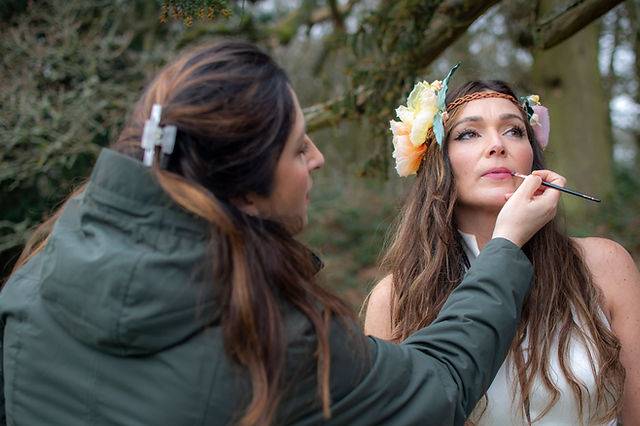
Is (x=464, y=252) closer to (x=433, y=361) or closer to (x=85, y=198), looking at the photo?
(x=433, y=361)

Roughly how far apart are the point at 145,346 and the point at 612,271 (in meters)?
1.68

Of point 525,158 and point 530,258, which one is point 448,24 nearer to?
point 525,158

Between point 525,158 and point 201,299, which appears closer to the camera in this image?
point 201,299

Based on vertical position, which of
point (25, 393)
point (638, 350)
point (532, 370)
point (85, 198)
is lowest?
point (25, 393)

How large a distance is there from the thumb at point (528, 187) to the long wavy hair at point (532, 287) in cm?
43

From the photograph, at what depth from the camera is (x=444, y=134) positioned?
268 centimetres

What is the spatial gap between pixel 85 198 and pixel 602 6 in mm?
2572

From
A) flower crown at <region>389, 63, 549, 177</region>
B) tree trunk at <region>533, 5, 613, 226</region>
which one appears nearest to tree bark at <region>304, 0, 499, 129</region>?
flower crown at <region>389, 63, 549, 177</region>

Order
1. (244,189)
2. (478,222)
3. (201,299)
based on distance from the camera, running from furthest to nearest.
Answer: (478,222) → (244,189) → (201,299)

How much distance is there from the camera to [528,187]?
213cm

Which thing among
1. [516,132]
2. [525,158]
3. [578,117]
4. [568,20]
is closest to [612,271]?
[525,158]

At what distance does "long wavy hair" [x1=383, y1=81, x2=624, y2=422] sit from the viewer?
2.26 metres

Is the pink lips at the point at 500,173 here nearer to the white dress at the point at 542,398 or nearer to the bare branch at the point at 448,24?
the white dress at the point at 542,398

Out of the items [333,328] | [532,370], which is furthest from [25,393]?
[532,370]
